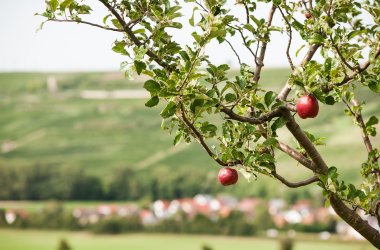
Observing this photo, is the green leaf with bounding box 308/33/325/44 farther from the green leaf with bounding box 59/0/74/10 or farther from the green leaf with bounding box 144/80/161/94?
the green leaf with bounding box 59/0/74/10

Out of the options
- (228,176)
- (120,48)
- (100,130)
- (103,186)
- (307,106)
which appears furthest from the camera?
(100,130)

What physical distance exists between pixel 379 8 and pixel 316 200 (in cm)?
6438

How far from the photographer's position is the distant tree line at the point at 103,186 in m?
86.6

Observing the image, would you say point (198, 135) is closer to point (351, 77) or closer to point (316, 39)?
point (316, 39)

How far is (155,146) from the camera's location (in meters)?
111

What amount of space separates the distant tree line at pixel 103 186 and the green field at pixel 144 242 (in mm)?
28220

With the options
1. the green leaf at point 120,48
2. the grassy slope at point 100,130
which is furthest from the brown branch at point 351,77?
the grassy slope at point 100,130

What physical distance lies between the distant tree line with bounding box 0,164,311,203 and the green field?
28220 mm

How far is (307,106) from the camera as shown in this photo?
393 cm

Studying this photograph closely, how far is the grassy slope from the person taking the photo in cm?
9194

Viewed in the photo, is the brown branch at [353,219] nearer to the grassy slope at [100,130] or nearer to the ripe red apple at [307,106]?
the ripe red apple at [307,106]

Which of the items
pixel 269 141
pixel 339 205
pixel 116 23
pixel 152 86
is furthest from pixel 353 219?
pixel 116 23

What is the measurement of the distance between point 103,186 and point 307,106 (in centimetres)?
8616

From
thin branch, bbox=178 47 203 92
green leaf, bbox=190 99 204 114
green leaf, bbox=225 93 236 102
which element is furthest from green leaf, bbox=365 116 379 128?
thin branch, bbox=178 47 203 92
